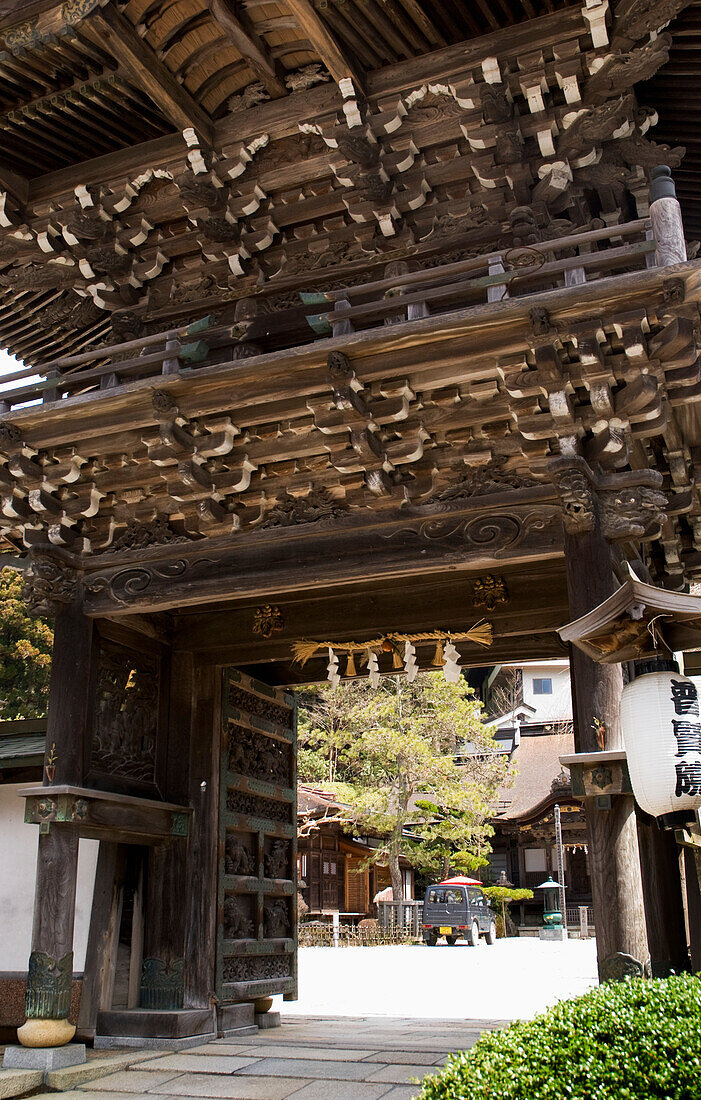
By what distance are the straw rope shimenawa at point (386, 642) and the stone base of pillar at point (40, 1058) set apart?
3732 mm

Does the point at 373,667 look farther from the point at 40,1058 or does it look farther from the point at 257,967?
the point at 40,1058

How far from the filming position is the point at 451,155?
6.70 metres

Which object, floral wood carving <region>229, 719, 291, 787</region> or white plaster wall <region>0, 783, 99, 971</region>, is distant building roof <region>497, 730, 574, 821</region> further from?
white plaster wall <region>0, 783, 99, 971</region>

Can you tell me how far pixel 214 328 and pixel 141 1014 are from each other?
5832 mm

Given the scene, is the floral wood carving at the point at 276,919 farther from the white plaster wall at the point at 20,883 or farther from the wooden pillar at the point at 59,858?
the wooden pillar at the point at 59,858

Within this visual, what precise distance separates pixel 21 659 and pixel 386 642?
55.7 ft

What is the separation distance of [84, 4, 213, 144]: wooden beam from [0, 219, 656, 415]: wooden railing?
1.56 meters

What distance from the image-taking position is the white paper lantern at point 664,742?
15.2 ft

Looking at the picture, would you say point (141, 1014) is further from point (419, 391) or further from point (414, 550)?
point (419, 391)

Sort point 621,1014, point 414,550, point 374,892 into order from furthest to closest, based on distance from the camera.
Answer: point 374,892 < point 414,550 < point 621,1014

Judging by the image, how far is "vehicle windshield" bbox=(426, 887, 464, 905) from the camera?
24547mm

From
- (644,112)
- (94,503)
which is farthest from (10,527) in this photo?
(644,112)

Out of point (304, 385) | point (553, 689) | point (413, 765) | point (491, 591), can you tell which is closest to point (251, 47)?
point (304, 385)

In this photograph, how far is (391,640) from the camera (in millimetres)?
8312
